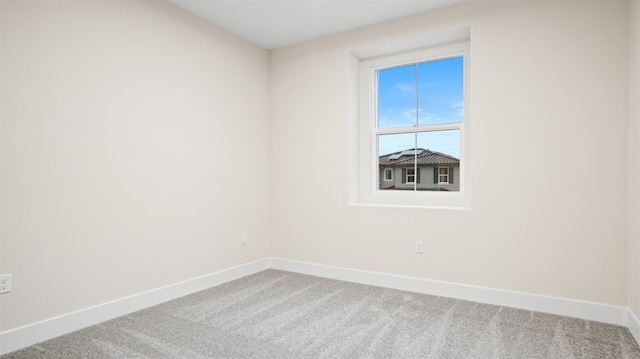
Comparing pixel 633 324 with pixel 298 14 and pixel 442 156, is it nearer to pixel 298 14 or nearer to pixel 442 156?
pixel 442 156

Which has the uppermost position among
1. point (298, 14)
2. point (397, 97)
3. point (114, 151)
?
point (298, 14)

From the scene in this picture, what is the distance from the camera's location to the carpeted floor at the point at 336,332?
2.01 m

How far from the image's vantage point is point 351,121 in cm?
359

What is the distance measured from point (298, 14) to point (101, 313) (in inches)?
113

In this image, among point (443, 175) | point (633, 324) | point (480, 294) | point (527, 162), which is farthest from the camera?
point (443, 175)

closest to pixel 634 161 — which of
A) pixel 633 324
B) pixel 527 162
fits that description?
pixel 527 162

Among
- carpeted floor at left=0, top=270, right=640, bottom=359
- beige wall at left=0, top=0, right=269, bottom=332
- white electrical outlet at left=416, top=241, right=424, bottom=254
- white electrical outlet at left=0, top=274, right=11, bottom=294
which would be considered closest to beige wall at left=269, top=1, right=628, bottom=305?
white electrical outlet at left=416, top=241, right=424, bottom=254

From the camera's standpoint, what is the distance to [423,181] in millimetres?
3430

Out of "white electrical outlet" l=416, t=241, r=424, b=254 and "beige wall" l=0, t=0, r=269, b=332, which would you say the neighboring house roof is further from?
"beige wall" l=0, t=0, r=269, b=332

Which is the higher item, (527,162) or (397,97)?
(397,97)

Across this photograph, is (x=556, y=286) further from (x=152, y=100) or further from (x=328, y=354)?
(x=152, y=100)

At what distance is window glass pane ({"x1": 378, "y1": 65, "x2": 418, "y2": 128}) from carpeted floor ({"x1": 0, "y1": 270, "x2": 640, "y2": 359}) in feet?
5.64

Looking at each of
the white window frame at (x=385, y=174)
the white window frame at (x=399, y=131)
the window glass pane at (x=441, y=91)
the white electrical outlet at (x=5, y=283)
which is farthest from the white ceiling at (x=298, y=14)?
the white electrical outlet at (x=5, y=283)

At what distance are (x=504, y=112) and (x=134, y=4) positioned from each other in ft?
9.91
